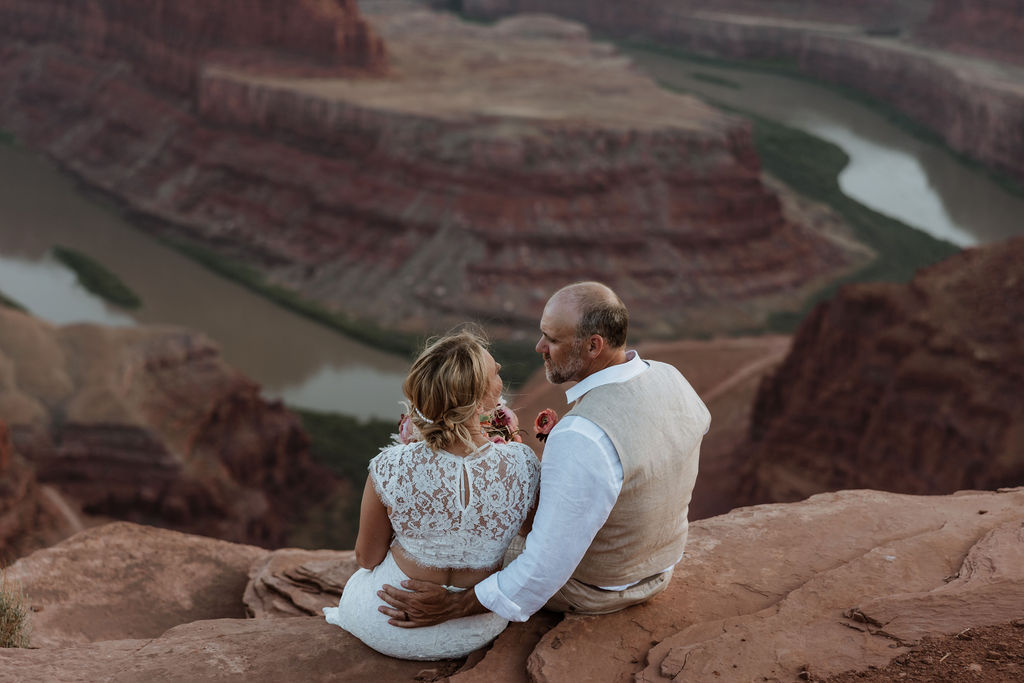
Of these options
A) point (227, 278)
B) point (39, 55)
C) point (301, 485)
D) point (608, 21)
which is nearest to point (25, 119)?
point (39, 55)

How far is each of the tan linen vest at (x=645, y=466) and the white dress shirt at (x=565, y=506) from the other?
0.29ft

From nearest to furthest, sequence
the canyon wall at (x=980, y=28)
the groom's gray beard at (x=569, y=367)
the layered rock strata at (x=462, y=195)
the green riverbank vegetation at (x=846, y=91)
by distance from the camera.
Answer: the groom's gray beard at (x=569, y=367) → the layered rock strata at (x=462, y=195) → the green riverbank vegetation at (x=846, y=91) → the canyon wall at (x=980, y=28)

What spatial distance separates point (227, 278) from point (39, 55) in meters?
25.0

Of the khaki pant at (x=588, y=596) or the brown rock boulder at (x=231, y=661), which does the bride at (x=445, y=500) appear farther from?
the khaki pant at (x=588, y=596)

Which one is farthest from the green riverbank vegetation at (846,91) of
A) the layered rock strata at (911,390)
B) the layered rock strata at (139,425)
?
the layered rock strata at (139,425)

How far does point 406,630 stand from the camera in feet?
17.7

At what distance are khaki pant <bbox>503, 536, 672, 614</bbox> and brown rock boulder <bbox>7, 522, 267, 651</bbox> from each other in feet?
12.3

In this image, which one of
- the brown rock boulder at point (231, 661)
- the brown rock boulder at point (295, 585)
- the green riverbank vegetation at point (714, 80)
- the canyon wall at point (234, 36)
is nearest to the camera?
the brown rock boulder at point (231, 661)

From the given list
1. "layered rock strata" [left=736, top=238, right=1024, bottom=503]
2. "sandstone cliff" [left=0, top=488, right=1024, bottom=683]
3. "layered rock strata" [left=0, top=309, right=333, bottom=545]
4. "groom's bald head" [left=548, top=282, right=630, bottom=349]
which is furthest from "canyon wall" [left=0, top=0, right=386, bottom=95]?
"groom's bald head" [left=548, top=282, right=630, bottom=349]

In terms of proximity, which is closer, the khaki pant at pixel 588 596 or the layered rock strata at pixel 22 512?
the khaki pant at pixel 588 596

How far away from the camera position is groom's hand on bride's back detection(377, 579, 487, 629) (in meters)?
5.28

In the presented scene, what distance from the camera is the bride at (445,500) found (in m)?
4.85

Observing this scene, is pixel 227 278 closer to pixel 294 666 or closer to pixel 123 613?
pixel 123 613

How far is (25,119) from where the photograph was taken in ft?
172
